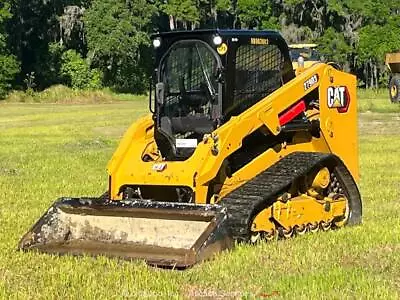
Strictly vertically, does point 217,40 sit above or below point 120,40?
above

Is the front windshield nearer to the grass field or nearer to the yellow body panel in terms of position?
the yellow body panel

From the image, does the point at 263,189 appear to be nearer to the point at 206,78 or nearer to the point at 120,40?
the point at 206,78

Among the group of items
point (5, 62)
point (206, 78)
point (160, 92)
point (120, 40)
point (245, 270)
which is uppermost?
point (206, 78)

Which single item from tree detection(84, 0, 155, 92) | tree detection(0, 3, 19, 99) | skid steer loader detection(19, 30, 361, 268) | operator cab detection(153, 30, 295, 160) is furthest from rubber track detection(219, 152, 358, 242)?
tree detection(84, 0, 155, 92)

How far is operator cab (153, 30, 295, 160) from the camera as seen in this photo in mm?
9711

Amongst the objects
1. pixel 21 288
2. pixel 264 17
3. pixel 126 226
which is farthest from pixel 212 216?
pixel 264 17

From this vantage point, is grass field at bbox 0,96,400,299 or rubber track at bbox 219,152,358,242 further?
rubber track at bbox 219,152,358,242

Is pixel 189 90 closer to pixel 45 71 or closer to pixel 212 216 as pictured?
pixel 212 216

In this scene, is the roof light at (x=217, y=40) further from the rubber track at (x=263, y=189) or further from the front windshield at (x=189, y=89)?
the rubber track at (x=263, y=189)

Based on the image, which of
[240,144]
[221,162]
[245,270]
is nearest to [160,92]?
[240,144]

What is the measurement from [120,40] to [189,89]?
6170 centimetres

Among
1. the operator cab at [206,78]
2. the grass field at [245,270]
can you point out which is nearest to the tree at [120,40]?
the grass field at [245,270]

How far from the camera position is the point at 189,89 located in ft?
33.3

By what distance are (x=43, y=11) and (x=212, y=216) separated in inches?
2626
